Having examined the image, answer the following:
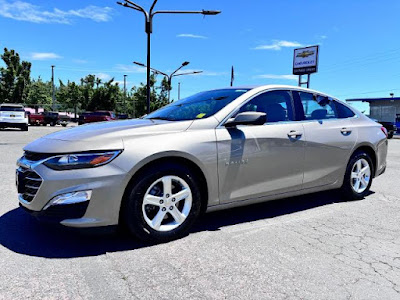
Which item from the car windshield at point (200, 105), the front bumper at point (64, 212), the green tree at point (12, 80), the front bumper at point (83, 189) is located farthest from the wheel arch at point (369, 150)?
the green tree at point (12, 80)

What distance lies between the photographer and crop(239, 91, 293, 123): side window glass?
155 inches

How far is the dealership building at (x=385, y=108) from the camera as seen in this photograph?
4247 cm

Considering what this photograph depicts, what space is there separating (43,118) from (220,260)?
35.2 metres

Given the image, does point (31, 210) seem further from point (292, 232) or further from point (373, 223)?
point (373, 223)

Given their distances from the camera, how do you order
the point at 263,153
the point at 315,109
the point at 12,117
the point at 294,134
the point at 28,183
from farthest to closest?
1. the point at 12,117
2. the point at 315,109
3. the point at 294,134
4. the point at 263,153
5. the point at 28,183

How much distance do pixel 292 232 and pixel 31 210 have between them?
2513 millimetres

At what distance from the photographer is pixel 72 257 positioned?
9.57 feet

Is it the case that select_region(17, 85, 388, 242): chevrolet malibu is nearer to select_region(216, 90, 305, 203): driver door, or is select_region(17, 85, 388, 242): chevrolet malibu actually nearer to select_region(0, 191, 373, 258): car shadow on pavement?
select_region(216, 90, 305, 203): driver door

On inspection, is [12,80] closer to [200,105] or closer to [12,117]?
[12,117]

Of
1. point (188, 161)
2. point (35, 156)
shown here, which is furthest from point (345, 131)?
point (35, 156)

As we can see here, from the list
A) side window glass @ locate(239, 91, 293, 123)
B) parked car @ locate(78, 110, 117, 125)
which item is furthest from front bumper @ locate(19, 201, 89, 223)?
parked car @ locate(78, 110, 117, 125)

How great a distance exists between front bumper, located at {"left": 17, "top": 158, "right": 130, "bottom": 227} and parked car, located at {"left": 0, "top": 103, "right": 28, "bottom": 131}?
18744 mm

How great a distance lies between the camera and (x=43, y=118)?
34219 mm

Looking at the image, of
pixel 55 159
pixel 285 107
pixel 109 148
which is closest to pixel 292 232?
pixel 285 107
